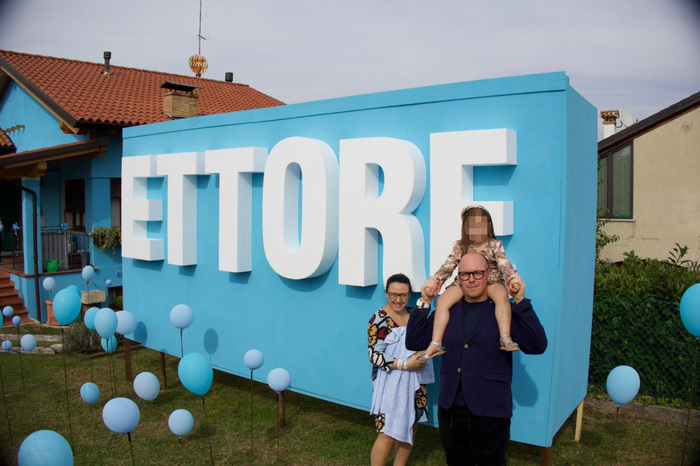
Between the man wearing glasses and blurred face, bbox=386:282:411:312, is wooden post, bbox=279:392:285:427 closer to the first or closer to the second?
blurred face, bbox=386:282:411:312

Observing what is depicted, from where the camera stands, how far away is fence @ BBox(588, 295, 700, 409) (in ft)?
19.0

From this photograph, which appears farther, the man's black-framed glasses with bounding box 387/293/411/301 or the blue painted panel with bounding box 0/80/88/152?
the blue painted panel with bounding box 0/80/88/152

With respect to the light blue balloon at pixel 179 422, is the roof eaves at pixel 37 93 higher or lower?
higher

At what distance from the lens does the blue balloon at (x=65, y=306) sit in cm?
620

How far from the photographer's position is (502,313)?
10.5 ft

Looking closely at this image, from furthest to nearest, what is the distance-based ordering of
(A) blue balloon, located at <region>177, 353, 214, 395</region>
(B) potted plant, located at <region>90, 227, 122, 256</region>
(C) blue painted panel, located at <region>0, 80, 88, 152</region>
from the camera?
1. (C) blue painted panel, located at <region>0, 80, 88, 152</region>
2. (B) potted plant, located at <region>90, 227, 122, 256</region>
3. (A) blue balloon, located at <region>177, 353, 214, 395</region>

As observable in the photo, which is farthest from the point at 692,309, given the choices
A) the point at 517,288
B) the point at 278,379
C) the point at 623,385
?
the point at 278,379

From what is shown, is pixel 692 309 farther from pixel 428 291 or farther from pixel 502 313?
pixel 428 291

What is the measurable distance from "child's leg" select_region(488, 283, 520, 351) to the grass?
2266 millimetres

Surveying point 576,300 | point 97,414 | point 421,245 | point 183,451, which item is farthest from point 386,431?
point 97,414

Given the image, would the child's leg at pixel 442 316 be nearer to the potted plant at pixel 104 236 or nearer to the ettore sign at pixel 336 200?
the ettore sign at pixel 336 200

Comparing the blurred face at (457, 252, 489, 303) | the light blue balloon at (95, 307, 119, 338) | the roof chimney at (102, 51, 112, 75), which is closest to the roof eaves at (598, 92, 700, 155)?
the blurred face at (457, 252, 489, 303)

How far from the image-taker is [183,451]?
17.1 feet

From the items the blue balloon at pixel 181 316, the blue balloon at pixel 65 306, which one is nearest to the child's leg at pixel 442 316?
the blue balloon at pixel 181 316
